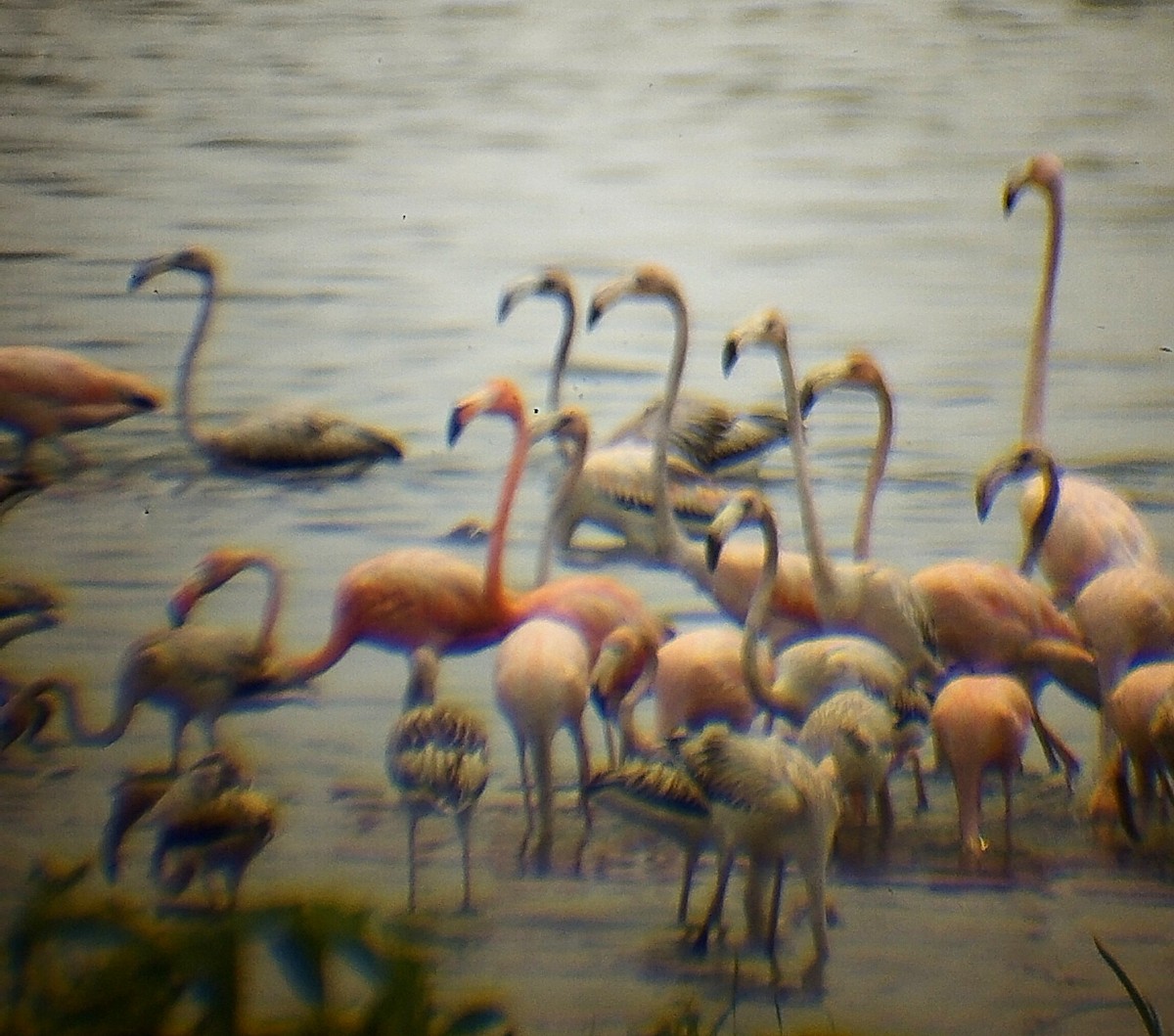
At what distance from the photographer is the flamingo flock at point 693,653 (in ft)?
7.75

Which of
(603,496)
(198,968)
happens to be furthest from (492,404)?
(198,968)

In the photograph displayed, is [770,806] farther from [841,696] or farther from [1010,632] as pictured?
[1010,632]

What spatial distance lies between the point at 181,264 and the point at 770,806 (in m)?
1.70

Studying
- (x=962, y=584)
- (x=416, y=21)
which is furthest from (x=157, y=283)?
(x=962, y=584)

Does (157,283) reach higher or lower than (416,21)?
lower

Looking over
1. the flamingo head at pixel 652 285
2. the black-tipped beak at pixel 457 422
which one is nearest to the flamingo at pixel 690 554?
the flamingo head at pixel 652 285

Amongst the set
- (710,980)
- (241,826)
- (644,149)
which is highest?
(644,149)

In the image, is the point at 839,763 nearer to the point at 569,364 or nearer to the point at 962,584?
the point at 962,584

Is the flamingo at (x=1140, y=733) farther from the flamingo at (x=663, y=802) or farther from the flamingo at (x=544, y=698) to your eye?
the flamingo at (x=544, y=698)

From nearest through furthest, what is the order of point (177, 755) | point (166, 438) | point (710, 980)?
point (710, 980), point (177, 755), point (166, 438)

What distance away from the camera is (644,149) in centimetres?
345

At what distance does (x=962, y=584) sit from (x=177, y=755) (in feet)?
3.92

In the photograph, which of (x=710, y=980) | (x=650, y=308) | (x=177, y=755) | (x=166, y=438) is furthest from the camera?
(x=650, y=308)

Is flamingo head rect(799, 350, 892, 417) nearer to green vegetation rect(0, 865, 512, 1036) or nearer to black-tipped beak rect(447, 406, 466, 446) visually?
black-tipped beak rect(447, 406, 466, 446)
